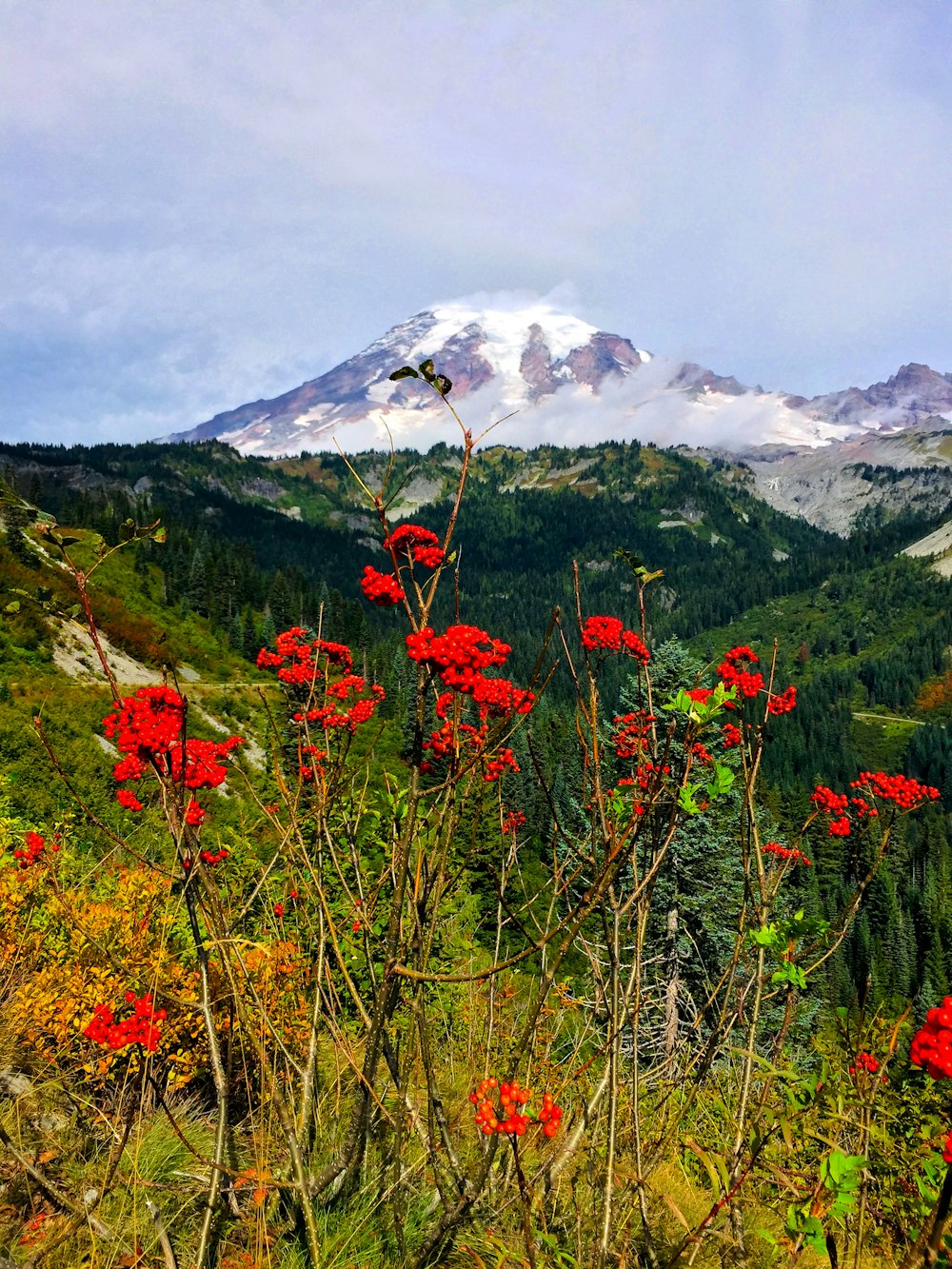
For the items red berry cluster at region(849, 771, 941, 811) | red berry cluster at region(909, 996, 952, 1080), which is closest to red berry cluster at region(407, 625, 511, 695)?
red berry cluster at region(909, 996, 952, 1080)

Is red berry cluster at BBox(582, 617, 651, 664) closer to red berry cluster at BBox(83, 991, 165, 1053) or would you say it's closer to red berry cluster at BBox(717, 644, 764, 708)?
red berry cluster at BBox(717, 644, 764, 708)

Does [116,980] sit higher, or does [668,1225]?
[116,980]

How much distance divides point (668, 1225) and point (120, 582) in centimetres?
6146

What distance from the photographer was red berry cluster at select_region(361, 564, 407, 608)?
2675 millimetres

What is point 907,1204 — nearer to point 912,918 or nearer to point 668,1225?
point 668,1225

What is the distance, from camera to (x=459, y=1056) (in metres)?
7.15

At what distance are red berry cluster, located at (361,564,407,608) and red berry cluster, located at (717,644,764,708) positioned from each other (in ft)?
7.03

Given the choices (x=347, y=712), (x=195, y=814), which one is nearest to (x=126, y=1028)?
(x=195, y=814)

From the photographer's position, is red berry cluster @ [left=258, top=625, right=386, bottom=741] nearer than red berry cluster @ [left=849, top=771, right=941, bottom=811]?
Yes

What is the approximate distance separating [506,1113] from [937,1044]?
1.29 meters

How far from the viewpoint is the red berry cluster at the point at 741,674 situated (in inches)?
163

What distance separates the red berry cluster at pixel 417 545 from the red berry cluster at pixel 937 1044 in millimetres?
2181

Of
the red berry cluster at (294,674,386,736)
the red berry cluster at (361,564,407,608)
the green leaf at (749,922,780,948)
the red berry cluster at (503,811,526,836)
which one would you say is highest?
the red berry cluster at (361,564,407,608)

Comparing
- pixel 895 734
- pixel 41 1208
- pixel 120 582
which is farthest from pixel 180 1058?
pixel 895 734
